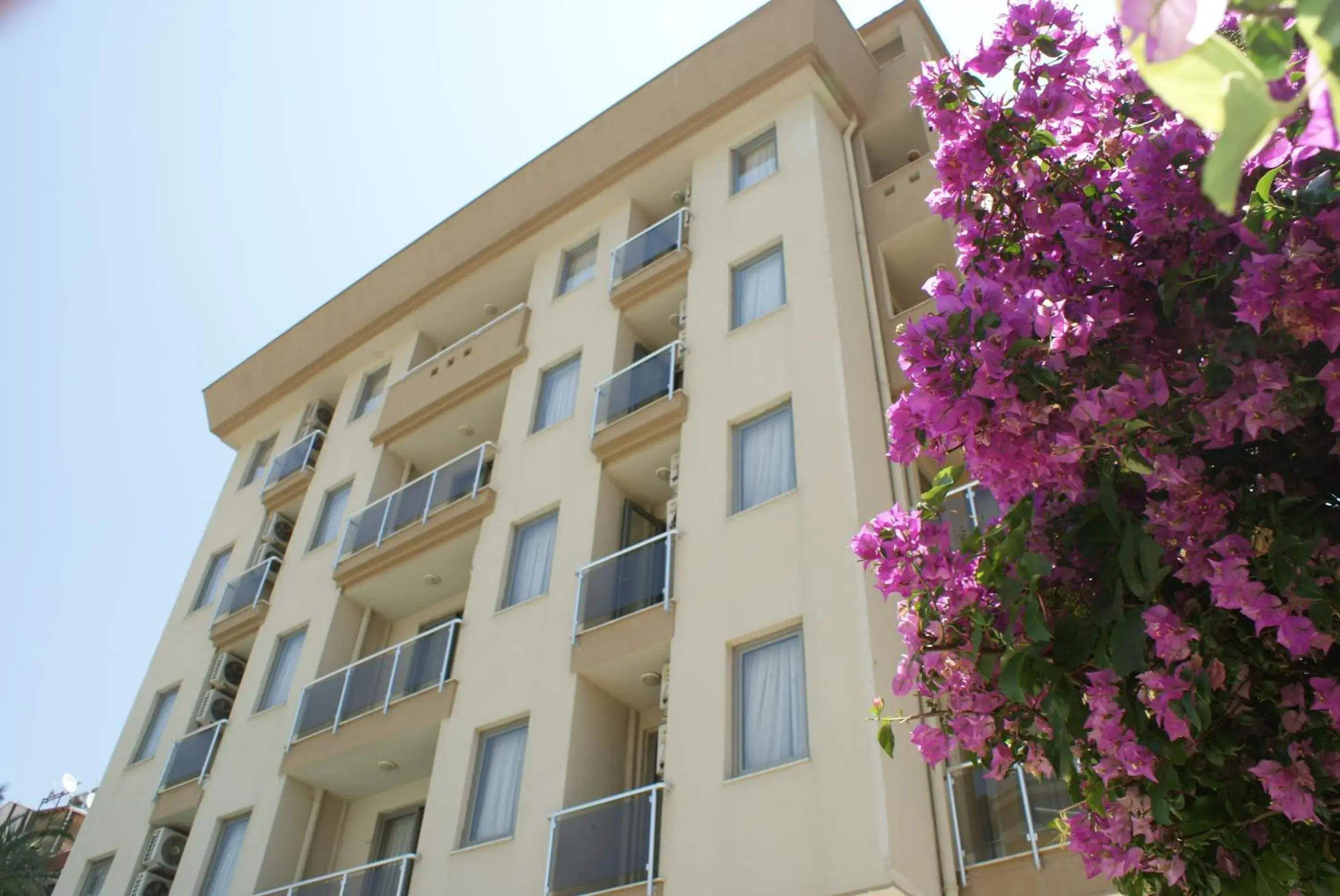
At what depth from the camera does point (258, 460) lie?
25266mm

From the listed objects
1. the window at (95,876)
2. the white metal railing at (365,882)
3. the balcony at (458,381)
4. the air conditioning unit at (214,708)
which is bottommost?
the white metal railing at (365,882)

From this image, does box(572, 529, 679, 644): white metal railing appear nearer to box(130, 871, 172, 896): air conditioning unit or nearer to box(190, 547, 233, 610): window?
box(130, 871, 172, 896): air conditioning unit

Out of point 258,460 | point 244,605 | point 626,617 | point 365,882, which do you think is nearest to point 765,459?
point 626,617

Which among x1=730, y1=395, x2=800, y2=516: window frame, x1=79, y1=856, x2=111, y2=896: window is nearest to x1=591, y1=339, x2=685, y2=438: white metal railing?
x1=730, y1=395, x2=800, y2=516: window frame

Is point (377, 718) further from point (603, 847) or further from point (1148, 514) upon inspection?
point (1148, 514)

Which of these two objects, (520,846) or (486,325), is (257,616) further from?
(520,846)

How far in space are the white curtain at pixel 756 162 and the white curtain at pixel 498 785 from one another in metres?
9.37

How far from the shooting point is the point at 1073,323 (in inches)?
160

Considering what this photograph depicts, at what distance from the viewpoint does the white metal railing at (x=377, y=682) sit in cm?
1523

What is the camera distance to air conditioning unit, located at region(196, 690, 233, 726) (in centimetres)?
1895

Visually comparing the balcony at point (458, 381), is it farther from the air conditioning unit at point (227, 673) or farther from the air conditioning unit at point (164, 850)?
the air conditioning unit at point (164, 850)

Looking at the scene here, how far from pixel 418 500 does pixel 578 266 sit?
526cm

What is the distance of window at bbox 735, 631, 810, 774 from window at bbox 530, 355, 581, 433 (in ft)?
21.1

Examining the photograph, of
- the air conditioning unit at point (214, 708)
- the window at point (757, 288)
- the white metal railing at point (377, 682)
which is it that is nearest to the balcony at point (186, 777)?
the air conditioning unit at point (214, 708)
